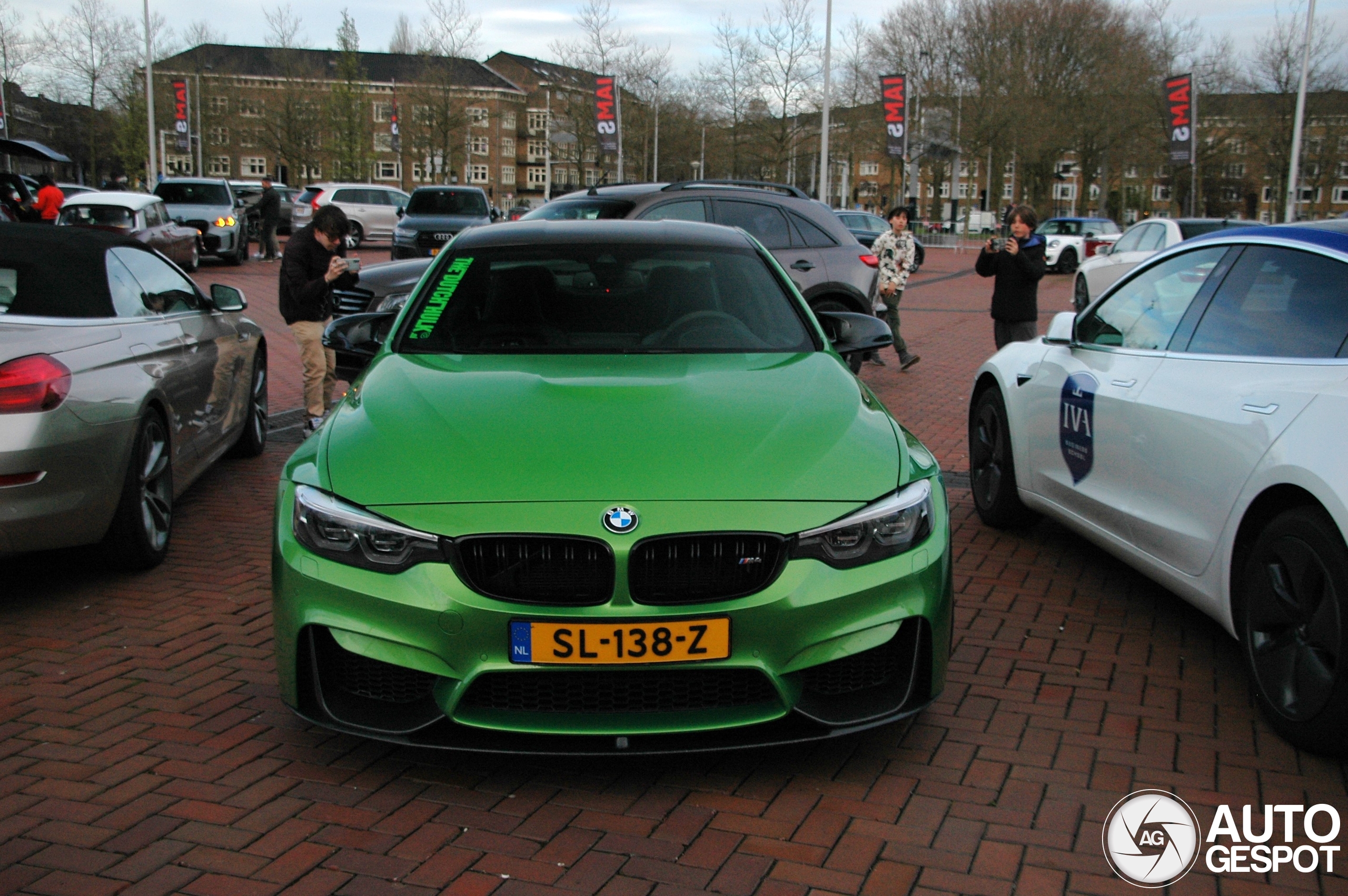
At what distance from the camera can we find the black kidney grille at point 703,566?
2.91 m

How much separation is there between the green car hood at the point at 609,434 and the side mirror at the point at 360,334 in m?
0.71

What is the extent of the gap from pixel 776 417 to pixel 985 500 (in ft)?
9.61

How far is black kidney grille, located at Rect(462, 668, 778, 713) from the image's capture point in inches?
116

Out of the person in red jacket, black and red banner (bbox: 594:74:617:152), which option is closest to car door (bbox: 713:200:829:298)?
the person in red jacket

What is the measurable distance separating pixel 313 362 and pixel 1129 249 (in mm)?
12794

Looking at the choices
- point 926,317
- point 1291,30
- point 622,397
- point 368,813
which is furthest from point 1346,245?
point 1291,30

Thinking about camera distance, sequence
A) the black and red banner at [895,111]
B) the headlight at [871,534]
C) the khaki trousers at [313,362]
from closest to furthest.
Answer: the headlight at [871,534] → the khaki trousers at [313,362] → the black and red banner at [895,111]

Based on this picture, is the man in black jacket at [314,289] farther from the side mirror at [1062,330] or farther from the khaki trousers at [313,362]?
the side mirror at [1062,330]

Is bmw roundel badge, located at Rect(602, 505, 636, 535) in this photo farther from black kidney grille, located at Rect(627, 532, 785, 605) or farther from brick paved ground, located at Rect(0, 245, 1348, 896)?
brick paved ground, located at Rect(0, 245, 1348, 896)

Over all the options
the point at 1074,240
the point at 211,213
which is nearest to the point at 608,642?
the point at 211,213

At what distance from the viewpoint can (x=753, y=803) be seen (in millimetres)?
3090

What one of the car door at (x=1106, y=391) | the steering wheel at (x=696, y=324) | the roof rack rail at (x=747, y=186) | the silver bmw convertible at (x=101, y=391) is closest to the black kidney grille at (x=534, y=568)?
the steering wheel at (x=696, y=324)

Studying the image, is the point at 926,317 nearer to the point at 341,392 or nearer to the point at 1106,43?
the point at 341,392

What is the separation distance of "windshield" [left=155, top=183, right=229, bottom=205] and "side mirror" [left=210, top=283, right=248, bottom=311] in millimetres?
20161
